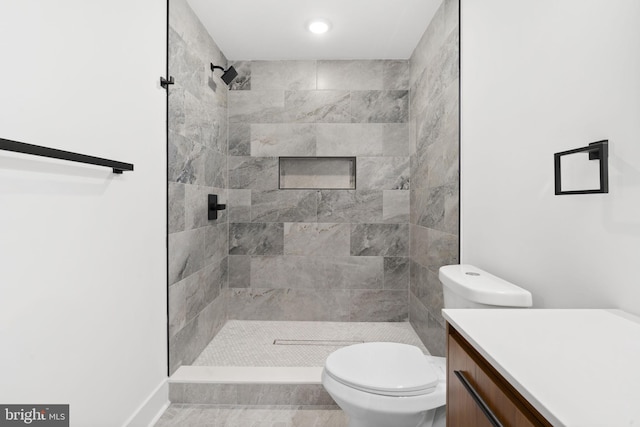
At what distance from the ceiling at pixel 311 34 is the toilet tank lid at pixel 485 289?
1.74 metres

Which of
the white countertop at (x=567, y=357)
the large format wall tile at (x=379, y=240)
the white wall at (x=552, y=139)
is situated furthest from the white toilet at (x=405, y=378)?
the large format wall tile at (x=379, y=240)

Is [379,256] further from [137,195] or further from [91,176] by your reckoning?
[91,176]

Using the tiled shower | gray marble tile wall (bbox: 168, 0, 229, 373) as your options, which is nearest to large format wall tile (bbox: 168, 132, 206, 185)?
gray marble tile wall (bbox: 168, 0, 229, 373)

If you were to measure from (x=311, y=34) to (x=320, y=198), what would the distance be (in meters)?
1.27

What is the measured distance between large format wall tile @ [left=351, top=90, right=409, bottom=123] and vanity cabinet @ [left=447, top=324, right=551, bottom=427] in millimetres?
2242

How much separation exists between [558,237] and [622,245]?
22 centimetres

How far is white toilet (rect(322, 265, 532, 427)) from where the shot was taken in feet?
3.81

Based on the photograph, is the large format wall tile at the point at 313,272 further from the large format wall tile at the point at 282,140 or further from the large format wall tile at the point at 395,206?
the large format wall tile at the point at 282,140

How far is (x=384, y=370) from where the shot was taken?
1.31 meters

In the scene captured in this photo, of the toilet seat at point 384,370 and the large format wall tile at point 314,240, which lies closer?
the toilet seat at point 384,370

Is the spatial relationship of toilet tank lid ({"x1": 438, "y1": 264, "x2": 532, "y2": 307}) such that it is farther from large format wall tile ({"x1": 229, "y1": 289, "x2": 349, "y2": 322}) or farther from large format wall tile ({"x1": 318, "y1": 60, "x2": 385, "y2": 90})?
large format wall tile ({"x1": 318, "y1": 60, "x2": 385, "y2": 90})

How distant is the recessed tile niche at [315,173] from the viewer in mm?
2934

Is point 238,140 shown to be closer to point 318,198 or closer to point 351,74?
point 318,198

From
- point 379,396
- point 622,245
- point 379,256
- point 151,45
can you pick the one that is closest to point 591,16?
point 622,245
